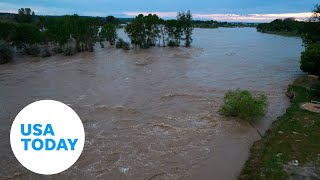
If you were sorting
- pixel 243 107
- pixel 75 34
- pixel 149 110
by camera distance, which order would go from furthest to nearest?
pixel 75 34 → pixel 149 110 → pixel 243 107

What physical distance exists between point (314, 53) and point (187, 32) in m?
32.1

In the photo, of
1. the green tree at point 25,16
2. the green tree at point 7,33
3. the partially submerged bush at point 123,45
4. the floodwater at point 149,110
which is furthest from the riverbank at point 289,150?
the green tree at point 25,16

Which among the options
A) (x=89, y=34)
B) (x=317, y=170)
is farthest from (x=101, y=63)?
(x=317, y=170)

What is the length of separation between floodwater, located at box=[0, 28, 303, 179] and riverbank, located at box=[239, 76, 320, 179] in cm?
65

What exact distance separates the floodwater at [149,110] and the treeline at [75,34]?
741 centimetres

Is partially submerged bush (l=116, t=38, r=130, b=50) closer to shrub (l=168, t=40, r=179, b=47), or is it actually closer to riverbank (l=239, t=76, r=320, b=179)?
shrub (l=168, t=40, r=179, b=47)

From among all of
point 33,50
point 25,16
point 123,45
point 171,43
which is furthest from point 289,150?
point 25,16

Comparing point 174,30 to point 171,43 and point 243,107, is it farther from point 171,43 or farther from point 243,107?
point 243,107

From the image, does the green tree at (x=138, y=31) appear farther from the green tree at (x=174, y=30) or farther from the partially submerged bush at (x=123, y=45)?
the green tree at (x=174, y=30)

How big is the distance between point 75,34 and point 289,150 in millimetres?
40641

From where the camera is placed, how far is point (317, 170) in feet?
33.9

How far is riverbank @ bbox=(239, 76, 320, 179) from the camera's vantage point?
10367 mm

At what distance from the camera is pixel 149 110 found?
710 inches

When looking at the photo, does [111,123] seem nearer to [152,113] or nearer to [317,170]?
[152,113]
